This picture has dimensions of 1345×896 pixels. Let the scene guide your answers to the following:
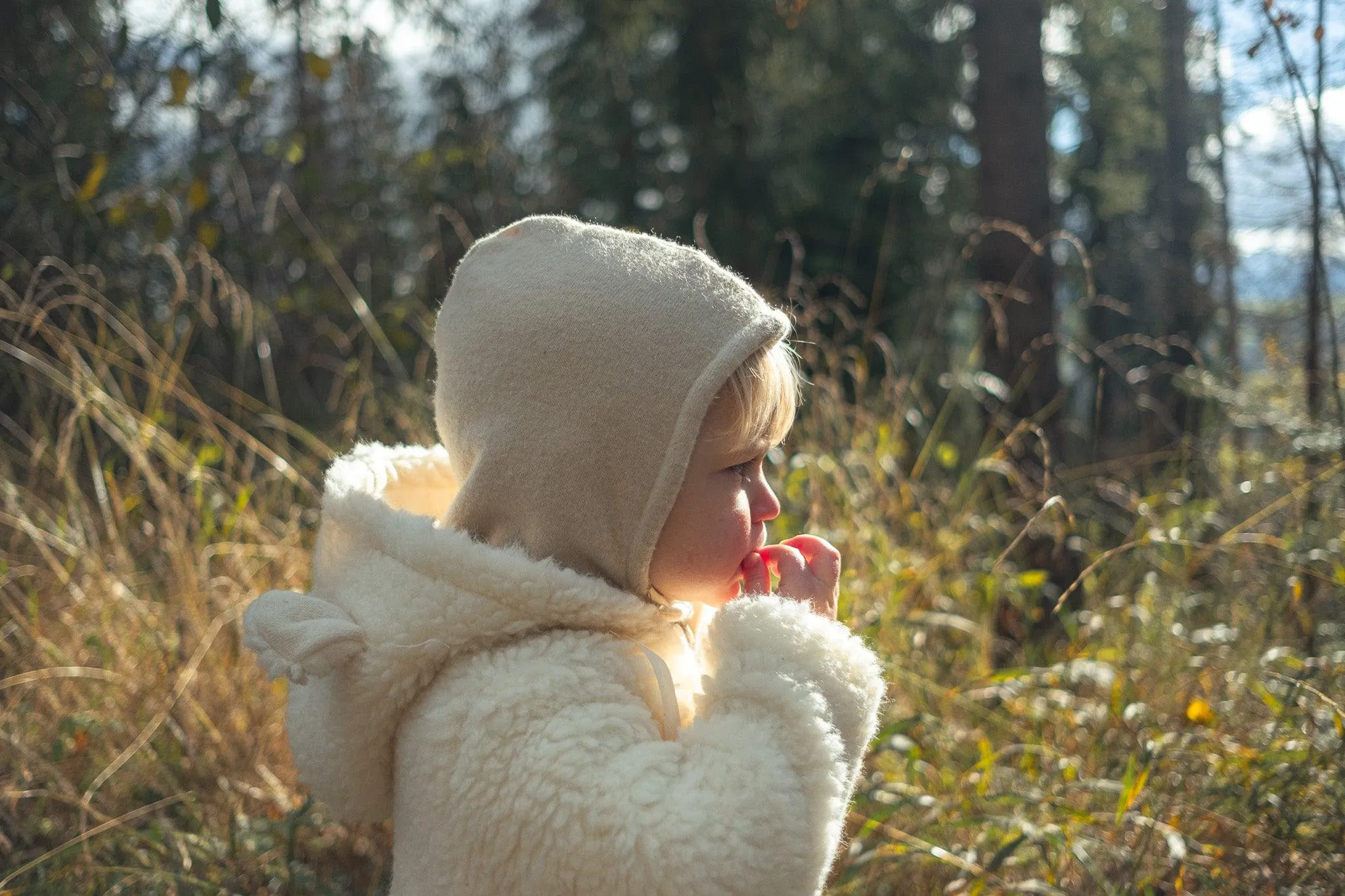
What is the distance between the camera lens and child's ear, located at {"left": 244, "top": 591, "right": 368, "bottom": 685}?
3.89 ft

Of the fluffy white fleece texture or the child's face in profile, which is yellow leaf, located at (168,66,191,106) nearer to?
the fluffy white fleece texture

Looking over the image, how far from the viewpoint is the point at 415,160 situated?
16.7 ft

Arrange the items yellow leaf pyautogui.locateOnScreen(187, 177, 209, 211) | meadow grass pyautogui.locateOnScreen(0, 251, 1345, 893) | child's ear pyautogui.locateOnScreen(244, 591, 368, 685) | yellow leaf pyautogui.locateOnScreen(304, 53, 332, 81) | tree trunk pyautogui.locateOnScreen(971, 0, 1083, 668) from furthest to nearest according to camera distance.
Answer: tree trunk pyautogui.locateOnScreen(971, 0, 1083, 668), yellow leaf pyautogui.locateOnScreen(187, 177, 209, 211), yellow leaf pyautogui.locateOnScreen(304, 53, 332, 81), meadow grass pyautogui.locateOnScreen(0, 251, 1345, 893), child's ear pyautogui.locateOnScreen(244, 591, 368, 685)

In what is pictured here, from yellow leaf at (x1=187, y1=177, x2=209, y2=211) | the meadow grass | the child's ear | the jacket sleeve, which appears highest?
yellow leaf at (x1=187, y1=177, x2=209, y2=211)

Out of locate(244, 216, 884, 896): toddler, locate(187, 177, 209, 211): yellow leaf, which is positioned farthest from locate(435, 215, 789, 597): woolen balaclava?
locate(187, 177, 209, 211): yellow leaf

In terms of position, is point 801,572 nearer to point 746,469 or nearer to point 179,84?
point 746,469

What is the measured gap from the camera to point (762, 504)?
1354 mm

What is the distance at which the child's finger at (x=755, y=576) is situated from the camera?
135 cm

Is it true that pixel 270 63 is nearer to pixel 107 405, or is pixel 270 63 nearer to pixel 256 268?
pixel 256 268

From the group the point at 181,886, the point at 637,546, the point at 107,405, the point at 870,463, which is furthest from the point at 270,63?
the point at 637,546

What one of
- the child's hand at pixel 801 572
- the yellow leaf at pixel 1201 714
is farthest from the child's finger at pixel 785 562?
the yellow leaf at pixel 1201 714

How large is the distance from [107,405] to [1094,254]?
9.36 m

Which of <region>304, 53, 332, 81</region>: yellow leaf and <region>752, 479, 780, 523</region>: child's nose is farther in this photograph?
<region>304, 53, 332, 81</region>: yellow leaf

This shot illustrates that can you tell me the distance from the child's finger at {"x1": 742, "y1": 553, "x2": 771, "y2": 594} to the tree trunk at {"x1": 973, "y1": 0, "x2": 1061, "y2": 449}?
292cm
